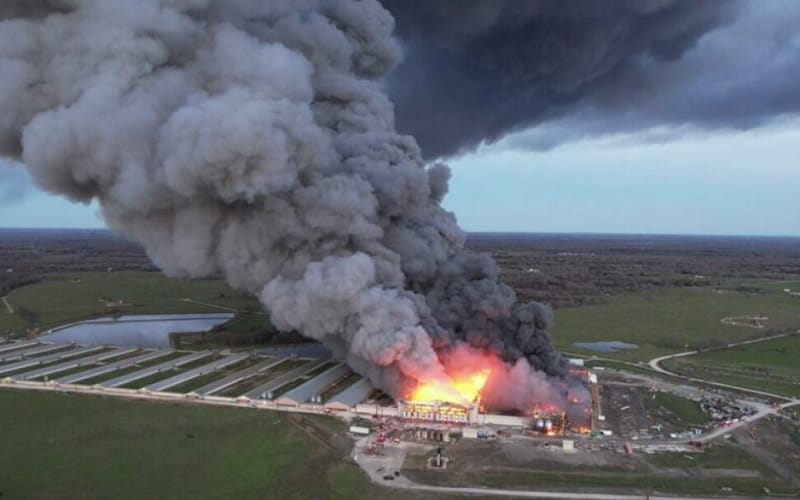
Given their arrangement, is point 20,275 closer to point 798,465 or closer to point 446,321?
point 446,321

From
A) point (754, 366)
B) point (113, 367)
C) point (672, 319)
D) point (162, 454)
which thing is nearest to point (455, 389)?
point (162, 454)

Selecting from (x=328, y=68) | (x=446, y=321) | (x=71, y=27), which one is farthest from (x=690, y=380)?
(x=71, y=27)

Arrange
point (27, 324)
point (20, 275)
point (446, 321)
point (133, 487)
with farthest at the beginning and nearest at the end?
point (20, 275) → point (27, 324) → point (446, 321) → point (133, 487)

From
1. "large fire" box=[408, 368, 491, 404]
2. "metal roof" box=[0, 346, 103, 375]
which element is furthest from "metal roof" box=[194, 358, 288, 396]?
"metal roof" box=[0, 346, 103, 375]

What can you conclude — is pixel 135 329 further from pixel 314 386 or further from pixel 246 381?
pixel 314 386

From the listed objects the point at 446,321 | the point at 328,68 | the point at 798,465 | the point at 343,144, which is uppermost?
the point at 328,68
